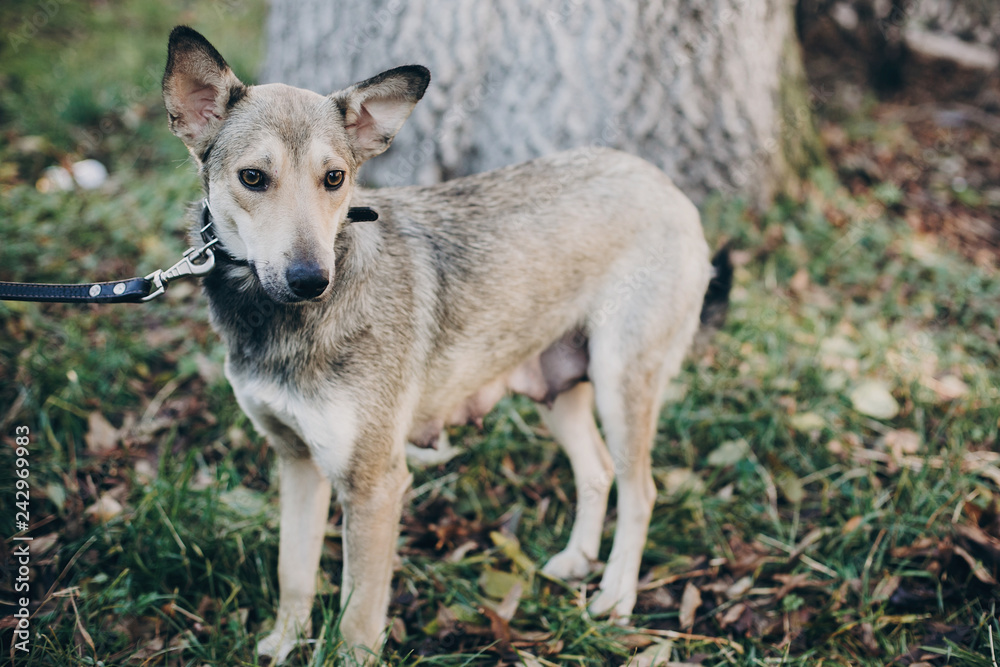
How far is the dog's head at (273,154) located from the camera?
2.09 m

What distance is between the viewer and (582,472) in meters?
3.32

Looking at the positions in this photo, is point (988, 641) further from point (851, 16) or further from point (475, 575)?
point (851, 16)

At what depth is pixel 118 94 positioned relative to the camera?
18.2 feet

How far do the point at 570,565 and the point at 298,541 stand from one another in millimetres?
1282

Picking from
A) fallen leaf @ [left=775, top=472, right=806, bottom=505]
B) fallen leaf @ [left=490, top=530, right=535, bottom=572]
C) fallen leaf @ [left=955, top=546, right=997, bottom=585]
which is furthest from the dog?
fallen leaf @ [left=955, top=546, right=997, bottom=585]

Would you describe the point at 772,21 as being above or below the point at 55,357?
above

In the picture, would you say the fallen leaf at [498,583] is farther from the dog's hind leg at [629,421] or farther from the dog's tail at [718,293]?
the dog's tail at [718,293]

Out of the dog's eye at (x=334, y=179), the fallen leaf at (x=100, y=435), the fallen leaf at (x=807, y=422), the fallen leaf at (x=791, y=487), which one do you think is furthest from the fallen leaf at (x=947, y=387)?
the fallen leaf at (x=100, y=435)

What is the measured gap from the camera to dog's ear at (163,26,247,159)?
211 cm

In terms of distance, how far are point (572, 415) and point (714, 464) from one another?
857mm

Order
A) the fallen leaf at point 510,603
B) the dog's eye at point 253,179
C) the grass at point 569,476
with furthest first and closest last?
the fallen leaf at point 510,603 < the grass at point 569,476 < the dog's eye at point 253,179

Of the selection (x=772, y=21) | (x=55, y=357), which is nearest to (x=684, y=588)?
(x=55, y=357)

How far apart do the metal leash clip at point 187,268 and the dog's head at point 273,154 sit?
0.07 m

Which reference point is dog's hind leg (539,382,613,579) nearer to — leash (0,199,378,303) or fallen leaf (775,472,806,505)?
fallen leaf (775,472,806,505)
